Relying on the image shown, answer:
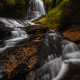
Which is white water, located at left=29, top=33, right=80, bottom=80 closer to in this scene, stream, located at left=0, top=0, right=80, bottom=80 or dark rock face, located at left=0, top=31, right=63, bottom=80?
stream, located at left=0, top=0, right=80, bottom=80

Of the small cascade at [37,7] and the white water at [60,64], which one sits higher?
the small cascade at [37,7]

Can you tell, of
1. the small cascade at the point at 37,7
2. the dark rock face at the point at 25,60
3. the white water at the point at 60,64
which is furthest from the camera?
the small cascade at the point at 37,7

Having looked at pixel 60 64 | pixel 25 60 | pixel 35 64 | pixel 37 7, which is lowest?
pixel 60 64

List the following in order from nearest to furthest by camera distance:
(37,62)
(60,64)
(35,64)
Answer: (35,64), (37,62), (60,64)

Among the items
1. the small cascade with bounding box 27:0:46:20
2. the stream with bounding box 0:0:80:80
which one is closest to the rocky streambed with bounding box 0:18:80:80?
the stream with bounding box 0:0:80:80

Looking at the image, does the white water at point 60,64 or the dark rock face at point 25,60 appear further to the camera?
the white water at point 60,64

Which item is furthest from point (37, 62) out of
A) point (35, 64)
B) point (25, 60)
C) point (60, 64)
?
point (60, 64)

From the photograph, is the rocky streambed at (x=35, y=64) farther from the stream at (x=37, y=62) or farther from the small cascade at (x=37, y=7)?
the small cascade at (x=37, y=7)

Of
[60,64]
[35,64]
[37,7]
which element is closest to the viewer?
[35,64]

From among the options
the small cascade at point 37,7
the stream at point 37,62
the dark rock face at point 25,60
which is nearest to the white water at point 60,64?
the stream at point 37,62

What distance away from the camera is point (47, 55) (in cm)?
389

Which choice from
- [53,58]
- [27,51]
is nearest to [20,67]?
[27,51]

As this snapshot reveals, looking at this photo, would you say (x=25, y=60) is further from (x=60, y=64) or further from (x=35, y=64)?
(x=60, y=64)

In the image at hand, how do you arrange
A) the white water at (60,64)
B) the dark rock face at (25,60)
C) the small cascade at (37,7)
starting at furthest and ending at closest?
the small cascade at (37,7) < the white water at (60,64) < the dark rock face at (25,60)
